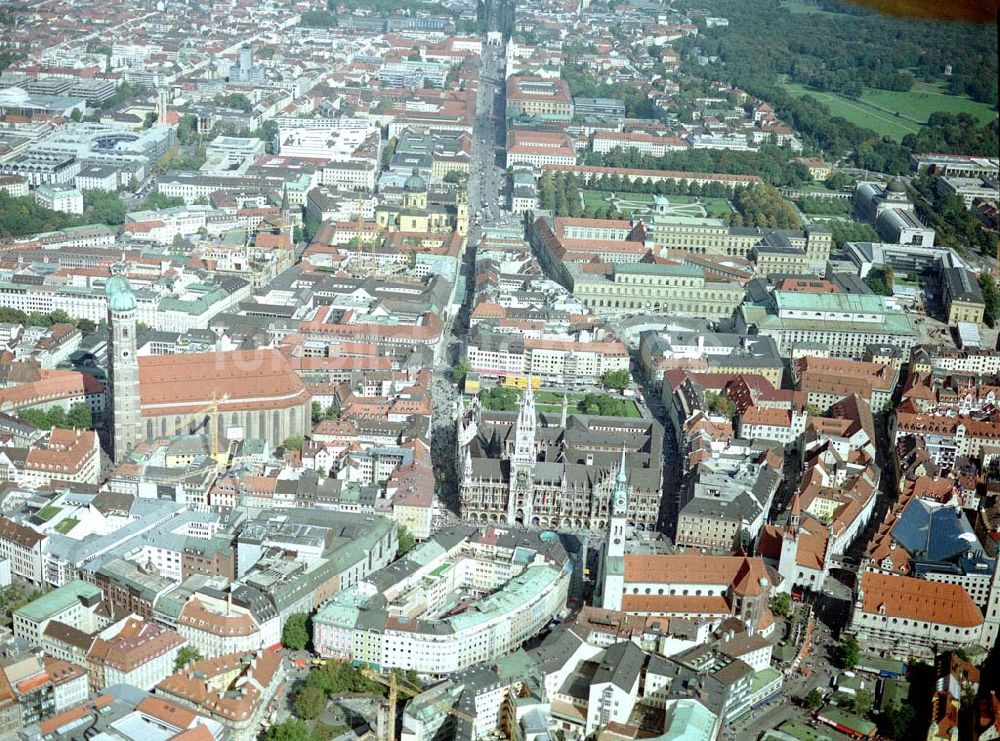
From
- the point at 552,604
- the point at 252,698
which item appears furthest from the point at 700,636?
the point at 252,698

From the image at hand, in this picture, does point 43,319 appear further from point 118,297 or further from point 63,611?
point 63,611

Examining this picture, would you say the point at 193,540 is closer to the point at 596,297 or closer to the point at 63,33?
the point at 596,297

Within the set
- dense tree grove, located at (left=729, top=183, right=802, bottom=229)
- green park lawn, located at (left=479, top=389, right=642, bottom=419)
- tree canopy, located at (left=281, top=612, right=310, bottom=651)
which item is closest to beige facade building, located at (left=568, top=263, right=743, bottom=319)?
green park lawn, located at (left=479, top=389, right=642, bottom=419)

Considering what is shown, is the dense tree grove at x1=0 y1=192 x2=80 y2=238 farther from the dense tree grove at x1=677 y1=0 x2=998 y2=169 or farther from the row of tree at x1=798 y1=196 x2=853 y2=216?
the row of tree at x1=798 y1=196 x2=853 y2=216

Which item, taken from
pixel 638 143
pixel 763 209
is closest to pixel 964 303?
pixel 763 209

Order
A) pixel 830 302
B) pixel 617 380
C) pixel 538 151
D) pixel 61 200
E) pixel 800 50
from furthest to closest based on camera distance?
pixel 800 50 → pixel 538 151 → pixel 61 200 → pixel 830 302 → pixel 617 380

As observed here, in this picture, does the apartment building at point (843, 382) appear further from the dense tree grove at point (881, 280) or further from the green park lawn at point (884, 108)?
the green park lawn at point (884, 108)
